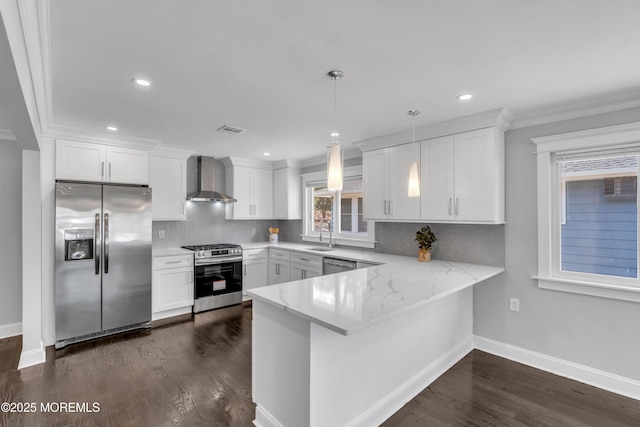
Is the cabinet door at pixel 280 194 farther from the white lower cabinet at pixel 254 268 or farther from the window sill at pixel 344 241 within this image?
the white lower cabinet at pixel 254 268

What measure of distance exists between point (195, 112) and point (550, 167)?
3.33 m

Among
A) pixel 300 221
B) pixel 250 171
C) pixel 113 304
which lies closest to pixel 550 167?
pixel 300 221

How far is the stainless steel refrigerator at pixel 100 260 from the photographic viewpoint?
3.30m

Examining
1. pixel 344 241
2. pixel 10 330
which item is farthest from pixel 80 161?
pixel 344 241

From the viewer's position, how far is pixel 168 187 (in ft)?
14.6

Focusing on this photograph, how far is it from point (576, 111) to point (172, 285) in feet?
16.1

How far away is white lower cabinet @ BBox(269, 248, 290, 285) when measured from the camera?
4.89 metres

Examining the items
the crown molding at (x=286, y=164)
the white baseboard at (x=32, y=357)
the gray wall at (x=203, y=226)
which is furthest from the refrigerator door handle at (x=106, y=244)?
the crown molding at (x=286, y=164)

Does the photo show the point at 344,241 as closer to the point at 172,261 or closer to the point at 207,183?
the point at 207,183

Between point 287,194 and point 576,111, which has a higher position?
point 576,111

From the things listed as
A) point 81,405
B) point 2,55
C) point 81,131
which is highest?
point 81,131

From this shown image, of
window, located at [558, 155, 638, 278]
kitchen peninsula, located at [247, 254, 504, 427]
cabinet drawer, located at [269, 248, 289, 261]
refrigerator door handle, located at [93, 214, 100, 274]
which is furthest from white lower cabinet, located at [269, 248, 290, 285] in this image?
window, located at [558, 155, 638, 278]

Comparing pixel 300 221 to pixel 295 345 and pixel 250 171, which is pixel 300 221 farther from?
pixel 295 345

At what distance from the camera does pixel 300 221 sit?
5.62 m
